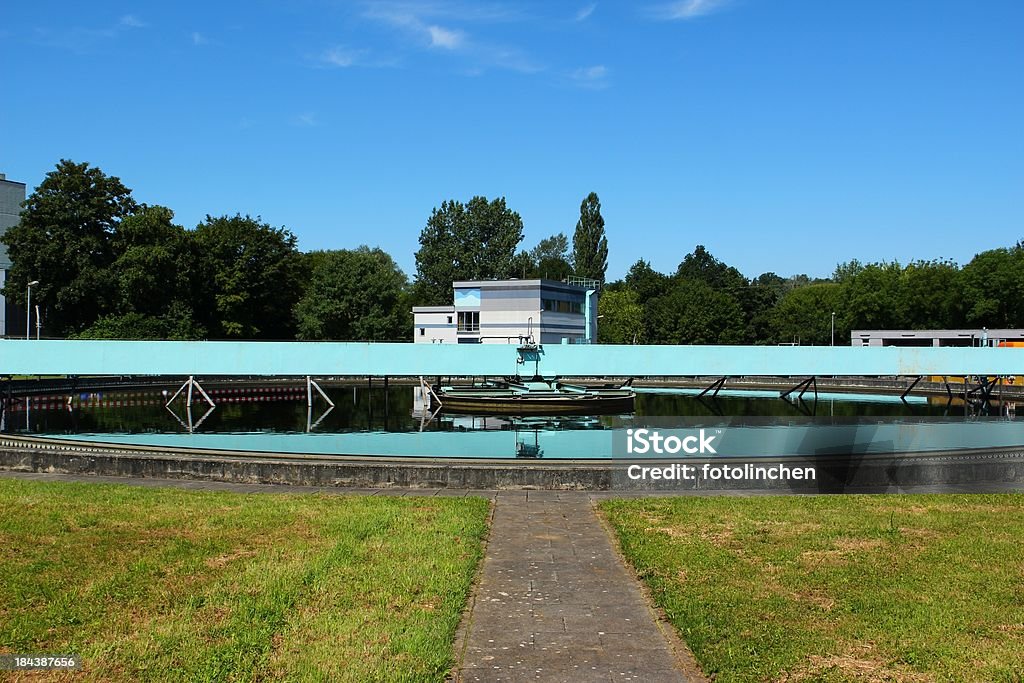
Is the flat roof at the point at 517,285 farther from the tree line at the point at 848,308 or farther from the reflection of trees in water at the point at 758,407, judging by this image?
the tree line at the point at 848,308

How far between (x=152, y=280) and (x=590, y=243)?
190ft

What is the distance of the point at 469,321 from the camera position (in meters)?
70.1

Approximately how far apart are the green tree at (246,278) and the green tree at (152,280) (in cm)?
179

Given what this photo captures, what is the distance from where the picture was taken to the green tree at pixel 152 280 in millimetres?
67000

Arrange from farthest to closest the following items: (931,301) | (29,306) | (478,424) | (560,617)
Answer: (931,301) < (29,306) < (478,424) < (560,617)

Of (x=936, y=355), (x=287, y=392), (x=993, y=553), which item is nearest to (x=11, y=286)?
(x=287, y=392)

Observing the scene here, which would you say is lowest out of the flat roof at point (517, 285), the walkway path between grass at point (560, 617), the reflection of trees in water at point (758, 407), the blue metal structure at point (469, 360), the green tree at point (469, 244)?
the reflection of trees in water at point (758, 407)

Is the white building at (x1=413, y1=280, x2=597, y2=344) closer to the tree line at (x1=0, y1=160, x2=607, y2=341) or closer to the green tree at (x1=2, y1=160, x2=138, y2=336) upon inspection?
the tree line at (x1=0, y1=160, x2=607, y2=341)

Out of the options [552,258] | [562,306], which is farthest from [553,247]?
[562,306]

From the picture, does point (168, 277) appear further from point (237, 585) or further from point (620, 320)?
point (237, 585)

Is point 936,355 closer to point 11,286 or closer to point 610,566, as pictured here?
point 610,566

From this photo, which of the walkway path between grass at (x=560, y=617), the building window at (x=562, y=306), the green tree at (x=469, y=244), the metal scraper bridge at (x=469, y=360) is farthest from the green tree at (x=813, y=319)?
the walkway path between grass at (x=560, y=617)

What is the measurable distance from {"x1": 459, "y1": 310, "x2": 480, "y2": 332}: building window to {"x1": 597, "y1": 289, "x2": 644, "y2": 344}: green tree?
32540 millimetres

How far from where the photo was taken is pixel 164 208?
242 feet
